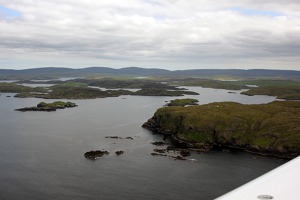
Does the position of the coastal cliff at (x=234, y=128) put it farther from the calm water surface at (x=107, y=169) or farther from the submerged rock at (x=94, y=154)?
the submerged rock at (x=94, y=154)

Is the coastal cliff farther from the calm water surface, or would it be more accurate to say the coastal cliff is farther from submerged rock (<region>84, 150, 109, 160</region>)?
submerged rock (<region>84, 150, 109, 160</region>)

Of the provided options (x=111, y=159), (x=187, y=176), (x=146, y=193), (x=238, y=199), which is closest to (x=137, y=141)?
(x=111, y=159)

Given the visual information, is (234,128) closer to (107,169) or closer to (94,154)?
(94,154)

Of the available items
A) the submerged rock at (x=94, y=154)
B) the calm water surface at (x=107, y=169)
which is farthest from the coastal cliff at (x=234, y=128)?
the submerged rock at (x=94, y=154)

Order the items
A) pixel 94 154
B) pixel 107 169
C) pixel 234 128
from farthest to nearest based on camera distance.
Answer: pixel 234 128 < pixel 94 154 < pixel 107 169

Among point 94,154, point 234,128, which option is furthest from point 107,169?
point 234,128

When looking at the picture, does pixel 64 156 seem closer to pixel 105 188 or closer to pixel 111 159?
pixel 111 159

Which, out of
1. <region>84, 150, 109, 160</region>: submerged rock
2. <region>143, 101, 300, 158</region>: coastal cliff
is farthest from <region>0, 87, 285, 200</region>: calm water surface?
<region>143, 101, 300, 158</region>: coastal cliff
